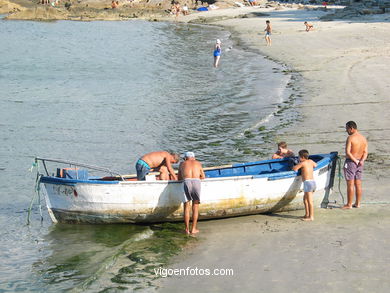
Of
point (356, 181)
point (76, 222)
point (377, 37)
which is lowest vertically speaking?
point (76, 222)

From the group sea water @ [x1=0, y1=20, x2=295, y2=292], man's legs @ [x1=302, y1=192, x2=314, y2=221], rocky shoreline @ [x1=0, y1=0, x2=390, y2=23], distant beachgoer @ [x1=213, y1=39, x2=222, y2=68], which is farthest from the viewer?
rocky shoreline @ [x1=0, y1=0, x2=390, y2=23]

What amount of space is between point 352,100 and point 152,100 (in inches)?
381

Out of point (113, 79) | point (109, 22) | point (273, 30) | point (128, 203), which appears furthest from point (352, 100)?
point (109, 22)

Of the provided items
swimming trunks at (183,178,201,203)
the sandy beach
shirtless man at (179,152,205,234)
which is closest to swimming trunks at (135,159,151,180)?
shirtless man at (179,152,205,234)

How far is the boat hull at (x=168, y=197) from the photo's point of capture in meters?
12.6

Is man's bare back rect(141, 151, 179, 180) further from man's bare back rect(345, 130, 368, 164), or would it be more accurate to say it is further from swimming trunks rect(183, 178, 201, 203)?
man's bare back rect(345, 130, 368, 164)

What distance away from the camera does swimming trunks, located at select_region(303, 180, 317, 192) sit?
12.5 metres

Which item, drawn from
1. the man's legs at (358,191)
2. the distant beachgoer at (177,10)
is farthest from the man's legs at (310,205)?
the distant beachgoer at (177,10)

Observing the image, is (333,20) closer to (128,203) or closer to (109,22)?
(109,22)

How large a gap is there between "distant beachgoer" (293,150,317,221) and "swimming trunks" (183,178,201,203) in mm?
2101

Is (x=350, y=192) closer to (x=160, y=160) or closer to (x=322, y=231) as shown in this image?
(x=322, y=231)

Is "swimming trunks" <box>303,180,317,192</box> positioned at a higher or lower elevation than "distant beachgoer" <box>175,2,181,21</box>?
lower

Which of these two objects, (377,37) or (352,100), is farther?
(377,37)

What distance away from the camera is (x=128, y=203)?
12.7 meters
